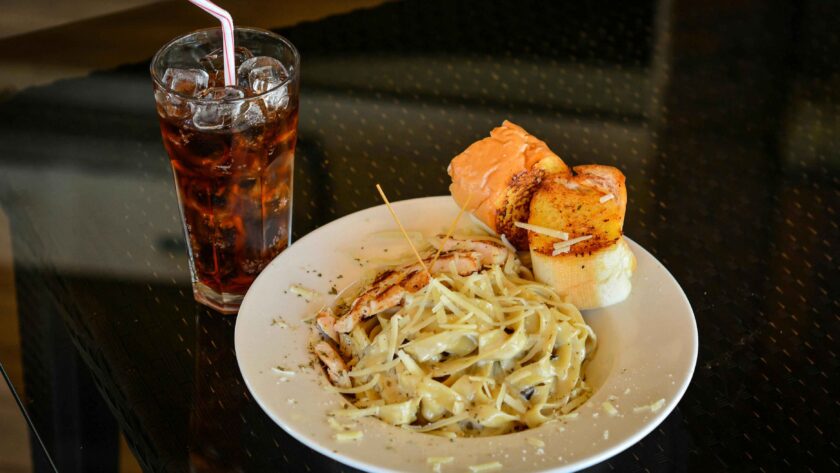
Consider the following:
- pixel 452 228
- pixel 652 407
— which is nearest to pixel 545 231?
pixel 452 228

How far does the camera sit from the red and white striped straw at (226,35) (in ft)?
4.57

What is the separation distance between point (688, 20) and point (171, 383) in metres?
1.42

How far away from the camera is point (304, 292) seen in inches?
57.0

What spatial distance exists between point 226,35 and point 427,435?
61 centimetres

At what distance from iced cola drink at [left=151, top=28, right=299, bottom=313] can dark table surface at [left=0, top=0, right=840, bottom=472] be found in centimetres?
8

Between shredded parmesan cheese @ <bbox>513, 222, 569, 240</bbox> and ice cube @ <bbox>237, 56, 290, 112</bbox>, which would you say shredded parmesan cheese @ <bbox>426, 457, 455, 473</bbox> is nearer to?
shredded parmesan cheese @ <bbox>513, 222, 569, 240</bbox>

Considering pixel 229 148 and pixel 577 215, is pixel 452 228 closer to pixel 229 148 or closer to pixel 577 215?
pixel 577 215

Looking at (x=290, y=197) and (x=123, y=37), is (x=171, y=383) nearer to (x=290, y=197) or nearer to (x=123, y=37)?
(x=290, y=197)

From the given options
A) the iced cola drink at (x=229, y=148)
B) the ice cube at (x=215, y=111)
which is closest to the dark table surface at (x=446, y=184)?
the iced cola drink at (x=229, y=148)

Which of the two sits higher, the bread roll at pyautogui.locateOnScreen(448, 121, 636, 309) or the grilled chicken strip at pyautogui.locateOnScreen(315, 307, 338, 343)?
the bread roll at pyautogui.locateOnScreen(448, 121, 636, 309)

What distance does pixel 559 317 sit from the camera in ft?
4.54

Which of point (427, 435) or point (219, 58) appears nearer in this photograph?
point (427, 435)

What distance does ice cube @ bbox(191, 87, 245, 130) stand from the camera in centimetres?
141

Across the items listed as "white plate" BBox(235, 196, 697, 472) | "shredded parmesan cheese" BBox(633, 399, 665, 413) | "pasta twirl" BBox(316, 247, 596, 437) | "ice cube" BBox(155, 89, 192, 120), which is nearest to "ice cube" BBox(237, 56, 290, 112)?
"ice cube" BBox(155, 89, 192, 120)
